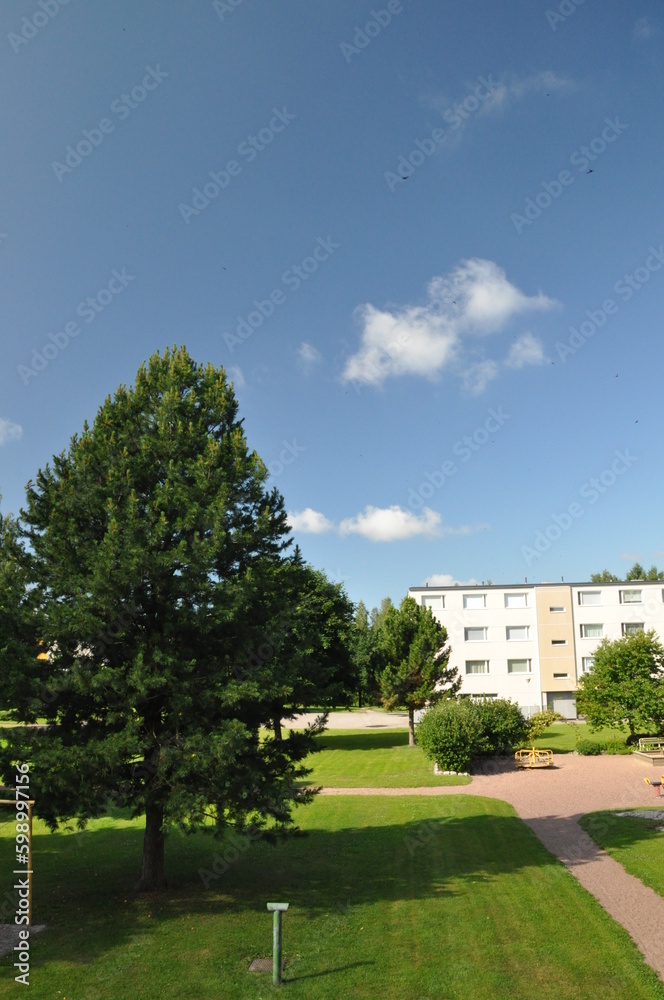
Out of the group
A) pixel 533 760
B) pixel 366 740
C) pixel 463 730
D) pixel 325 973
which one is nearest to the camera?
pixel 325 973

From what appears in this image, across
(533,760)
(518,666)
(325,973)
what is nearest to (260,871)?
(325,973)

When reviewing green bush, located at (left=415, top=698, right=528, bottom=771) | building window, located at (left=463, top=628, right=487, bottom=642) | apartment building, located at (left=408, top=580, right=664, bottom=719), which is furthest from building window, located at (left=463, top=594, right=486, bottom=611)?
green bush, located at (left=415, top=698, right=528, bottom=771)

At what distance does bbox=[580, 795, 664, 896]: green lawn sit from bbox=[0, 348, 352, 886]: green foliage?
327 inches

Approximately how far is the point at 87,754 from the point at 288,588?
525 cm

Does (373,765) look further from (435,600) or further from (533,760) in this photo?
(435,600)

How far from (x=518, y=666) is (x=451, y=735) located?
2978 cm

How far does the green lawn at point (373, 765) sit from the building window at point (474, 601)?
14.0 meters

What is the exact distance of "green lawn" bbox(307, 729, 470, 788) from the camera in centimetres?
3023

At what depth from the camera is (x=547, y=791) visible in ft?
90.0

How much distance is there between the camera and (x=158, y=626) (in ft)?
45.6

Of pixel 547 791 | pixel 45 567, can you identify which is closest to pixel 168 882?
pixel 45 567

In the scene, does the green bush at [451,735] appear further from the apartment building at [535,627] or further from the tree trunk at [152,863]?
the apartment building at [535,627]

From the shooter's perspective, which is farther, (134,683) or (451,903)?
(451,903)

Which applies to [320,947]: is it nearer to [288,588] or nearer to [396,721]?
[288,588]
